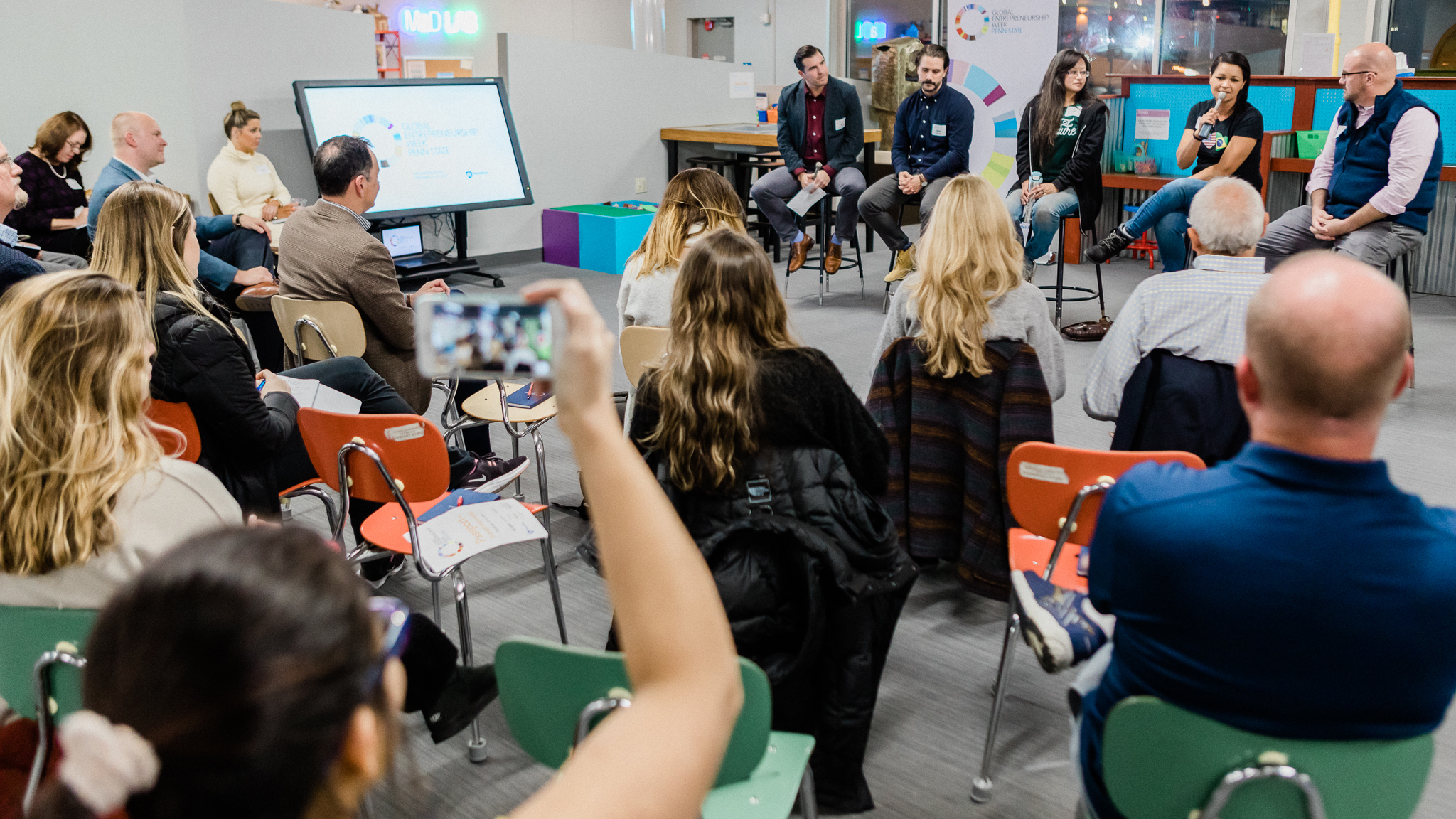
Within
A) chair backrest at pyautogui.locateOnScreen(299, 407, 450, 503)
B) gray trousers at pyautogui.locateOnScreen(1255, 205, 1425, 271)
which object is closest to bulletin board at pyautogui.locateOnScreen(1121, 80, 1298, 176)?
gray trousers at pyautogui.locateOnScreen(1255, 205, 1425, 271)

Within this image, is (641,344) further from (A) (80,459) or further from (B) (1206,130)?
(B) (1206,130)

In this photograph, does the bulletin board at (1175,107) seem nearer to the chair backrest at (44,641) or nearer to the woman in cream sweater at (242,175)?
the woman in cream sweater at (242,175)

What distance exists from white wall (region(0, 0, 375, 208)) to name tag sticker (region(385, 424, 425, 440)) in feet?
14.3

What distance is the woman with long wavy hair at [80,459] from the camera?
1502 millimetres

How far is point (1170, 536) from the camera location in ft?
4.00

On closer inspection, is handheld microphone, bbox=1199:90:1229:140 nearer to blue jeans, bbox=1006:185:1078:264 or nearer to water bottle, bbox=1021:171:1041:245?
blue jeans, bbox=1006:185:1078:264

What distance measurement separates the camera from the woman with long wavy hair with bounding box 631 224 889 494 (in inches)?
75.9

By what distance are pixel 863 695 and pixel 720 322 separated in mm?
753

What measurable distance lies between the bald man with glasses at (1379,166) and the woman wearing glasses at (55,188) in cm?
591

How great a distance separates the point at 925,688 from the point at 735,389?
1.02 meters

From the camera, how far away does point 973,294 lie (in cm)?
268

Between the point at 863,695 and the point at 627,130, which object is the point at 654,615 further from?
the point at 627,130

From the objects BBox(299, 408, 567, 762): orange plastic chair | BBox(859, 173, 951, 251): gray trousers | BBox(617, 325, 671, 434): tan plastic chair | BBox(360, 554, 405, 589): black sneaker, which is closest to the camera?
BBox(299, 408, 567, 762): orange plastic chair

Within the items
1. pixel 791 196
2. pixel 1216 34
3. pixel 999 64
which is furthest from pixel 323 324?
pixel 1216 34
